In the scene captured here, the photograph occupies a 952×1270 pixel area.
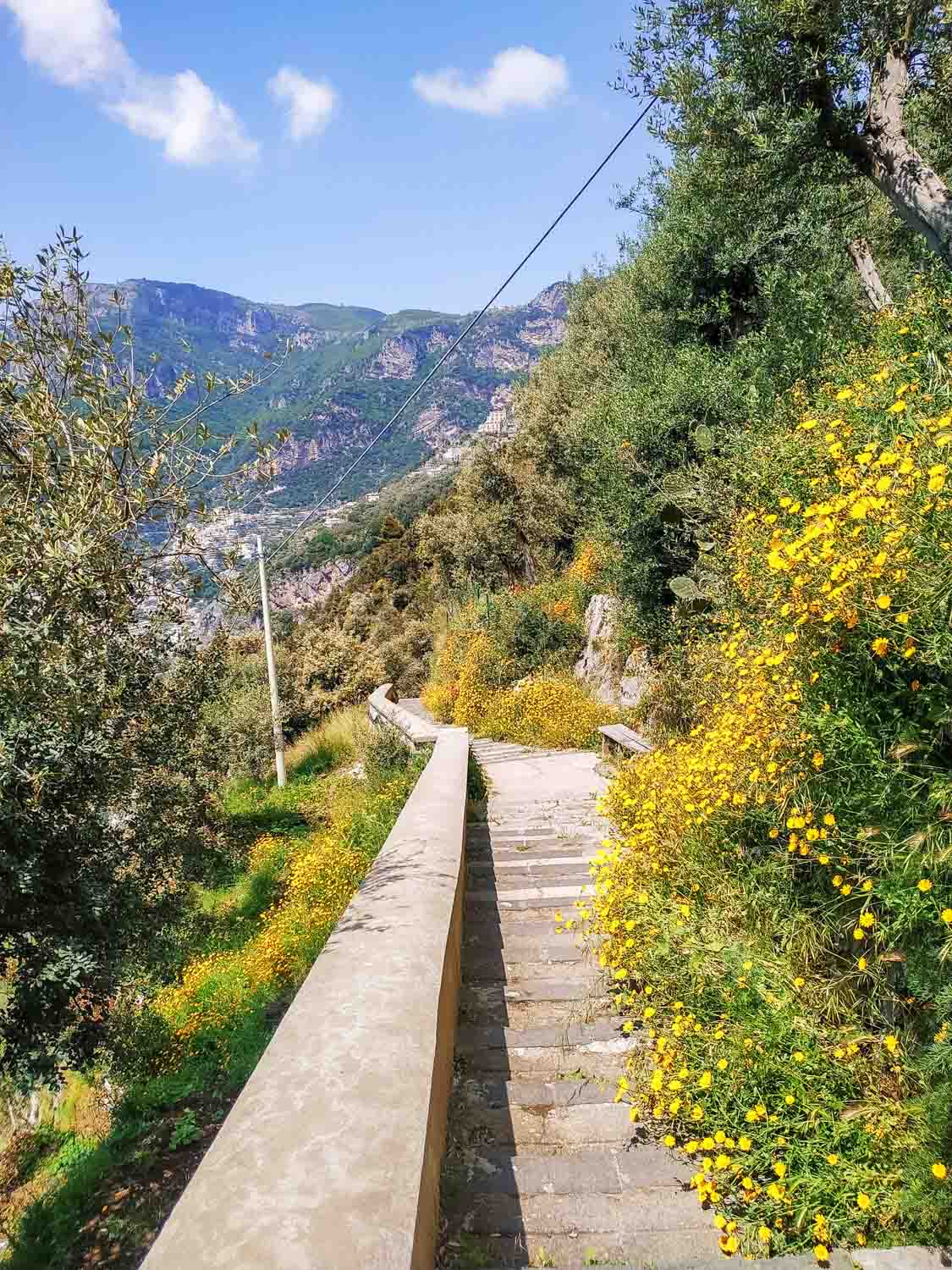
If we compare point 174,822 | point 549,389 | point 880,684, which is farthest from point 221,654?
point 549,389

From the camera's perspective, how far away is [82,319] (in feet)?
17.7

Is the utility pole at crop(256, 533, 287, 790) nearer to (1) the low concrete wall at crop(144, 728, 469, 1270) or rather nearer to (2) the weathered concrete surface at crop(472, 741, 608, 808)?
(2) the weathered concrete surface at crop(472, 741, 608, 808)

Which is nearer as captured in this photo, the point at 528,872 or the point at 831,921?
the point at 831,921

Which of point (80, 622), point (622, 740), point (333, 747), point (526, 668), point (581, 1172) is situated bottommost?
point (333, 747)

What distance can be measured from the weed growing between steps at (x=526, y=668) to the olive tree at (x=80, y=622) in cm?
613

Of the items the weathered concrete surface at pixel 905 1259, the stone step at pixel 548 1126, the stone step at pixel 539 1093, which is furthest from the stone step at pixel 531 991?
the weathered concrete surface at pixel 905 1259

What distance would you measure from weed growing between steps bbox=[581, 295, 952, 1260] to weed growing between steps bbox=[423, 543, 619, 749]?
709 centimetres

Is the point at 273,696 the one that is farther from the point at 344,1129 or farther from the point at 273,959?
the point at 344,1129

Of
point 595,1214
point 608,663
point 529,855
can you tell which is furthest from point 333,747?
point 595,1214

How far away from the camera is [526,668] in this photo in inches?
557

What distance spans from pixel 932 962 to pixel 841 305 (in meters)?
8.01

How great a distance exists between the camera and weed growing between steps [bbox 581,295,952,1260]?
2406mm

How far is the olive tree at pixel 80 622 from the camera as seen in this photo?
4.62 m

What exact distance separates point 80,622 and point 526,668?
32.5 ft
